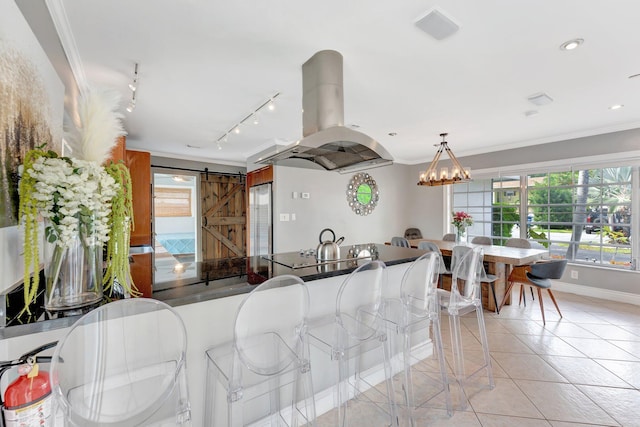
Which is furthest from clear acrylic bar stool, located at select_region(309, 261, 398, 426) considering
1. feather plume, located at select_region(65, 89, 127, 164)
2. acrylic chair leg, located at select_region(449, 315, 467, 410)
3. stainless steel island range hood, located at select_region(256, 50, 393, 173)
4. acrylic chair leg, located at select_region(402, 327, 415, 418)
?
feather plume, located at select_region(65, 89, 127, 164)

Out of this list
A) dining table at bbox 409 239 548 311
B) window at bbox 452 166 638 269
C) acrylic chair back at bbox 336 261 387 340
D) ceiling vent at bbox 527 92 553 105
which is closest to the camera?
acrylic chair back at bbox 336 261 387 340

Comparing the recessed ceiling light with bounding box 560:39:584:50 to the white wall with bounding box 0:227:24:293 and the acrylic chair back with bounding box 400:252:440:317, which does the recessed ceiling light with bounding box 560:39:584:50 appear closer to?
the acrylic chair back with bounding box 400:252:440:317

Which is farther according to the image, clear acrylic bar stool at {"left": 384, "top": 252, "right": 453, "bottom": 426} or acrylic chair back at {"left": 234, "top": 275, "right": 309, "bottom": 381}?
clear acrylic bar stool at {"left": 384, "top": 252, "right": 453, "bottom": 426}

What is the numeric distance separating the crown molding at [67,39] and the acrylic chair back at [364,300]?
2311mm

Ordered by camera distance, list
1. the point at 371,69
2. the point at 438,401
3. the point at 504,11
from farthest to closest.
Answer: the point at 371,69
the point at 438,401
the point at 504,11

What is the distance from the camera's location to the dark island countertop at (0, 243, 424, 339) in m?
0.99

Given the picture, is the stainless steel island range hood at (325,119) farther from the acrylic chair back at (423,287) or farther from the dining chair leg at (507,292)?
the dining chair leg at (507,292)

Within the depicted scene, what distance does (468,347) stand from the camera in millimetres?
2717

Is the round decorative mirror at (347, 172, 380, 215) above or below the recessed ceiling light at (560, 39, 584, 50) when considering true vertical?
below

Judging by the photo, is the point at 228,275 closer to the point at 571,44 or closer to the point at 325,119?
the point at 325,119

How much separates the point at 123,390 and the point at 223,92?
2.62 m

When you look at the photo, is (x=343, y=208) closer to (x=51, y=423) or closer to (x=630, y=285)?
(x=630, y=285)

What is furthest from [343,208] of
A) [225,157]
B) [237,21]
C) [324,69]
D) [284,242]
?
[237,21]

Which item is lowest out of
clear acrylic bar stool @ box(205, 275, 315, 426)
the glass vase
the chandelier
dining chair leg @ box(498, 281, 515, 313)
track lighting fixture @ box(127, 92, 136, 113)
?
dining chair leg @ box(498, 281, 515, 313)
